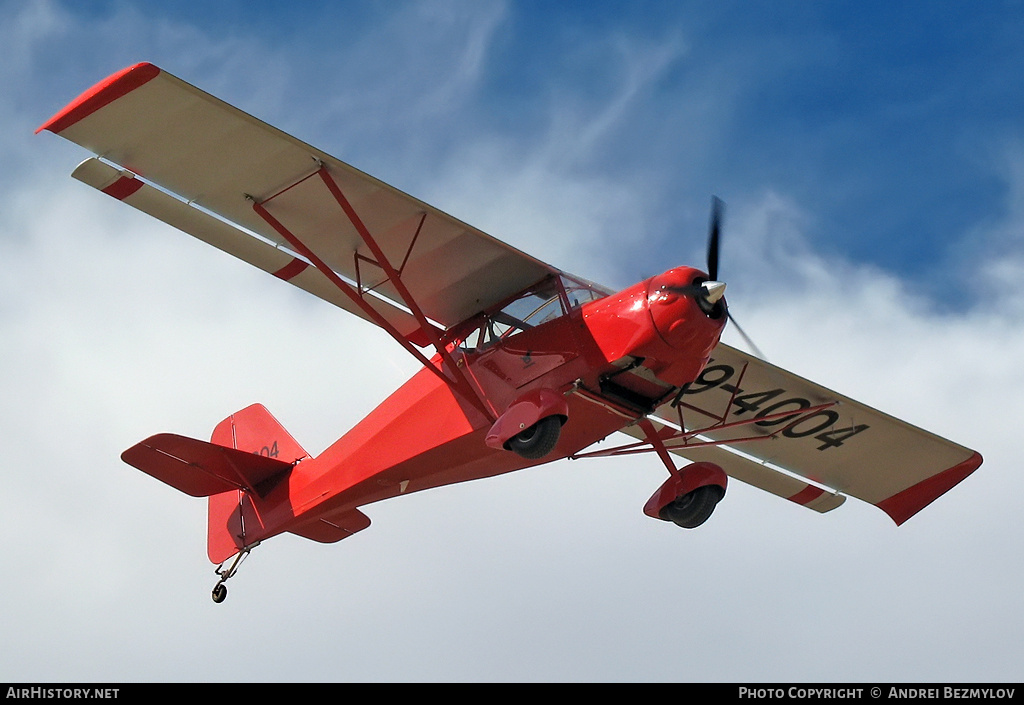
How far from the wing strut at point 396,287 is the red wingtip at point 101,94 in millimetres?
1752

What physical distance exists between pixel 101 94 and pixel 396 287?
307 cm

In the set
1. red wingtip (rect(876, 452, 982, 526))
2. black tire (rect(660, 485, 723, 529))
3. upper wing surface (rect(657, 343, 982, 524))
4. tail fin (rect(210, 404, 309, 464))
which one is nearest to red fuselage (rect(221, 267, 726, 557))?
tail fin (rect(210, 404, 309, 464))

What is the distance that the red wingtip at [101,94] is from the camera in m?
14.4

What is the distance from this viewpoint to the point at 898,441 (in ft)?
61.5

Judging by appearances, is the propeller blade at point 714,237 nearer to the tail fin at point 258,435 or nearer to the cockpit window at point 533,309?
the cockpit window at point 533,309

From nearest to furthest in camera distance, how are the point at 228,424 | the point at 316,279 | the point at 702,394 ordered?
the point at 316,279 < the point at 702,394 < the point at 228,424

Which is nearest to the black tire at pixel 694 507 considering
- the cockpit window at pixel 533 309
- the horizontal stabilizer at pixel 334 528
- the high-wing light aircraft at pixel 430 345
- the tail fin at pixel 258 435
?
the high-wing light aircraft at pixel 430 345

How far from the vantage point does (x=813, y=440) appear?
19.0m

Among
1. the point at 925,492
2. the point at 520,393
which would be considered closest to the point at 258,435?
the point at 520,393

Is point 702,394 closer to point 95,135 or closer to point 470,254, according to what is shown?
point 470,254

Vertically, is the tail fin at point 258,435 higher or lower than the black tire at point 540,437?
higher
